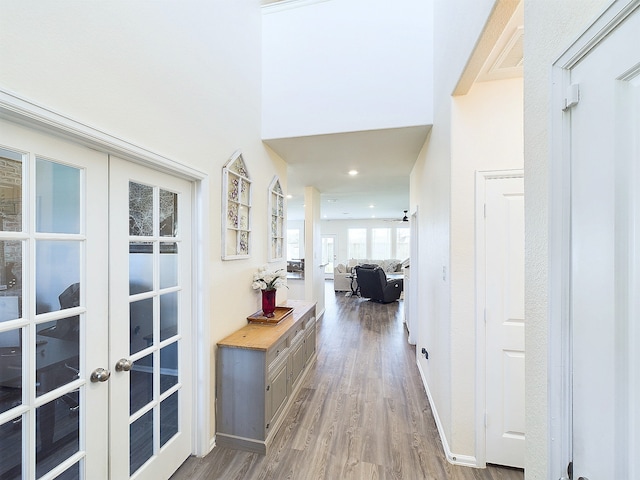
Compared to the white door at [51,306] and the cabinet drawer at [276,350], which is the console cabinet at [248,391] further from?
the white door at [51,306]

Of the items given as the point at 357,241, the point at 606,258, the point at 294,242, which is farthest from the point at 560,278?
the point at 294,242

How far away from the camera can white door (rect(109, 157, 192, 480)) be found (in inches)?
54.9

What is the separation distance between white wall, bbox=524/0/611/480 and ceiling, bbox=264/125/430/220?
170 centimetres

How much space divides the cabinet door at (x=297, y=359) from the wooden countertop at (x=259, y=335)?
0.96 feet

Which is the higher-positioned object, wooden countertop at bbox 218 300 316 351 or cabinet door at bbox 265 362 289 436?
wooden countertop at bbox 218 300 316 351

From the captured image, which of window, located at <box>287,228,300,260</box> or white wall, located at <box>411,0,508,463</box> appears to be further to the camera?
window, located at <box>287,228,300,260</box>

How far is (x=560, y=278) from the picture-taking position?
0.74m

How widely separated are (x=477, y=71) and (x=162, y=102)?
186 cm

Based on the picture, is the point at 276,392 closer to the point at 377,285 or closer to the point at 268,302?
the point at 268,302

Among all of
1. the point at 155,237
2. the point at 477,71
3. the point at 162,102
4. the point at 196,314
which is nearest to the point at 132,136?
the point at 162,102

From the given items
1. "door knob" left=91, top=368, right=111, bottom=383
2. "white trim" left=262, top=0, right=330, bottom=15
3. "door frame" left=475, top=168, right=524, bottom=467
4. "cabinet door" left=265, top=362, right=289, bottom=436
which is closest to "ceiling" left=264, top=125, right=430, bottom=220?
"door frame" left=475, top=168, right=524, bottom=467

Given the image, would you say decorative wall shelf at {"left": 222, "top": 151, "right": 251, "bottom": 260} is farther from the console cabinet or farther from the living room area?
the living room area

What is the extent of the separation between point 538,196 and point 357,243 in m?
11.1

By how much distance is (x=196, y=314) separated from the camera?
6.34 feet
